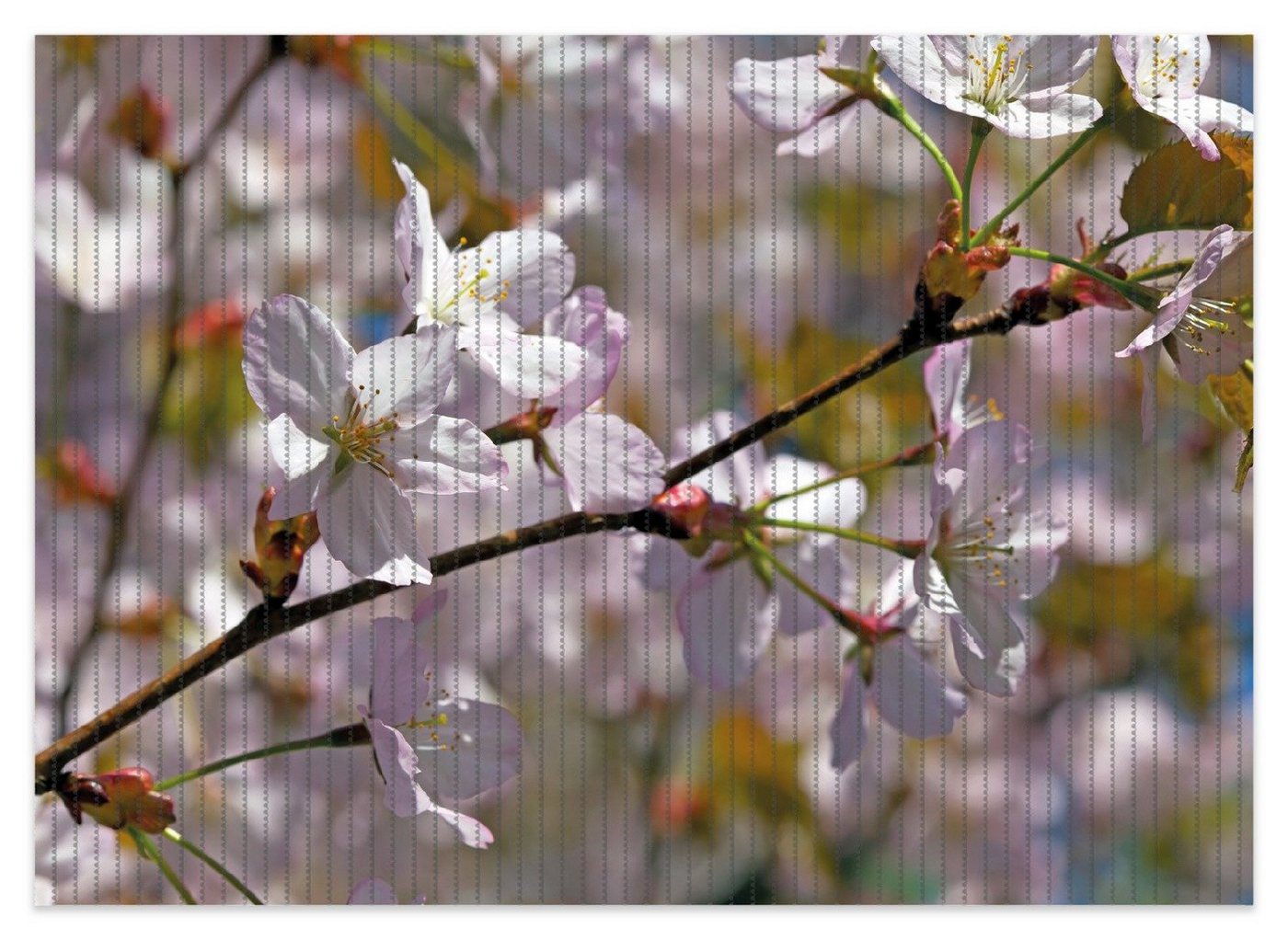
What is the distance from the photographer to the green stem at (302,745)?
124 cm

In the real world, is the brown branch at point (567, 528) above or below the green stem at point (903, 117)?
below

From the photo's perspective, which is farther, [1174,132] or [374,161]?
[374,161]

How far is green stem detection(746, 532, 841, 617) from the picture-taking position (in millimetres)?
1245

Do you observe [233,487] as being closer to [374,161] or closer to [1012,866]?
[374,161]

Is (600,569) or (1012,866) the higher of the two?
(600,569)

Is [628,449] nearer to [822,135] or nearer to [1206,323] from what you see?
[822,135]

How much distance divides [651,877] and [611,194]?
2.54 feet

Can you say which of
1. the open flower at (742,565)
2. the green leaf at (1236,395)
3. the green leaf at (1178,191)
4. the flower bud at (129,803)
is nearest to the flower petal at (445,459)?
the open flower at (742,565)

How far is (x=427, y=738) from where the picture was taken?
1.25 meters

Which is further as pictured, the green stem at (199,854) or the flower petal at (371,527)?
the green stem at (199,854)

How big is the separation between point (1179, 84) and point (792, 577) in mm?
605

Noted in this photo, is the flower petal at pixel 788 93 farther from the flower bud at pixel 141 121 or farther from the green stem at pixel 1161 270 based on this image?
the flower bud at pixel 141 121

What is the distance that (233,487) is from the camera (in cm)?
169
